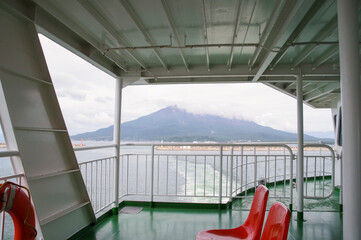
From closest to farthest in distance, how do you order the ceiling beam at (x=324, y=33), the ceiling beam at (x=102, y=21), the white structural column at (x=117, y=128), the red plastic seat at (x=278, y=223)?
1. the red plastic seat at (x=278, y=223)
2. the ceiling beam at (x=102, y=21)
3. the ceiling beam at (x=324, y=33)
4. the white structural column at (x=117, y=128)

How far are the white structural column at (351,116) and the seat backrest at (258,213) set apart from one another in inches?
21.3

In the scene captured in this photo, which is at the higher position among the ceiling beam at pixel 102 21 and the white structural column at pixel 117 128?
the ceiling beam at pixel 102 21

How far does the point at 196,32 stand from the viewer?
9.89ft

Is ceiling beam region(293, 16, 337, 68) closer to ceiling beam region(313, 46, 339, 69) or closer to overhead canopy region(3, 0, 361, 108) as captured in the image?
overhead canopy region(3, 0, 361, 108)

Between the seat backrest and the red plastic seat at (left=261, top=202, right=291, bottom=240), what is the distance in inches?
11.3

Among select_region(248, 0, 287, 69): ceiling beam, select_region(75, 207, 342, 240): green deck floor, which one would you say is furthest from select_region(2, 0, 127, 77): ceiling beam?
select_region(75, 207, 342, 240): green deck floor

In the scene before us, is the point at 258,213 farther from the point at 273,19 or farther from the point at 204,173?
the point at 204,173

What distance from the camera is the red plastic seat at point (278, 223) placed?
131cm

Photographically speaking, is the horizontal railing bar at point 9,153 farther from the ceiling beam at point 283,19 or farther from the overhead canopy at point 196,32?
the ceiling beam at point 283,19

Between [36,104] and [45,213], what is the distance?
1.15 m

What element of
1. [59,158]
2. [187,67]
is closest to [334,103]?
[187,67]

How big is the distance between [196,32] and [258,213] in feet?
7.03

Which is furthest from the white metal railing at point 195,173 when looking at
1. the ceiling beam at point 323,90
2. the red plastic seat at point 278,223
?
the red plastic seat at point 278,223

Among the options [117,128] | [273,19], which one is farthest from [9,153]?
[273,19]
